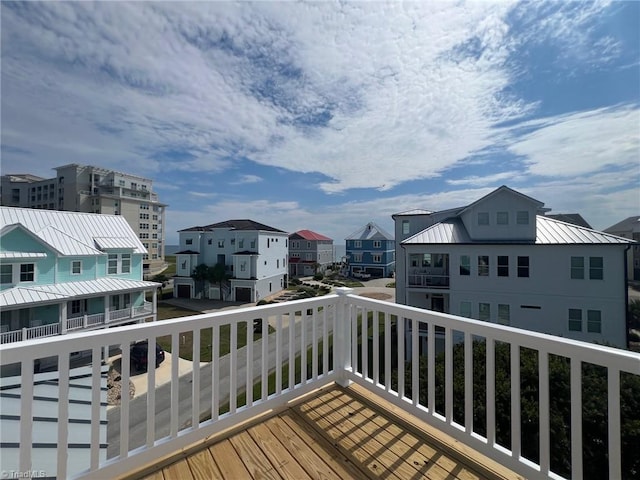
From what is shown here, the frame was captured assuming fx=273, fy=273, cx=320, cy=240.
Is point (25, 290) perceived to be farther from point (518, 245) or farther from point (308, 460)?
point (518, 245)

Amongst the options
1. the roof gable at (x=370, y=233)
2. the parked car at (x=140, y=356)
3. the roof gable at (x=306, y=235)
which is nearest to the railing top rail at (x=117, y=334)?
the parked car at (x=140, y=356)

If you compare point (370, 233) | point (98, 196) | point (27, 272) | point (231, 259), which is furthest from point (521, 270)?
point (98, 196)

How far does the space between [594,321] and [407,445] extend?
38.2ft

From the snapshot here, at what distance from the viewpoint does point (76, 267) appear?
1091 cm

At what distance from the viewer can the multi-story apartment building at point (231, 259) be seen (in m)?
21.1

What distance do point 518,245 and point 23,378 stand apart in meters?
12.3

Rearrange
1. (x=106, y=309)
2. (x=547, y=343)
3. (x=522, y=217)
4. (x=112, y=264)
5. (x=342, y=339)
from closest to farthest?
1. (x=547, y=343)
2. (x=342, y=339)
3. (x=522, y=217)
4. (x=106, y=309)
5. (x=112, y=264)

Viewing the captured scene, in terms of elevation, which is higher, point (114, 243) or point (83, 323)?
point (114, 243)

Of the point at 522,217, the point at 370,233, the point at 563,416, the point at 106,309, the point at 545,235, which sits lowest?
the point at 106,309

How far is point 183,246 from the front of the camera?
22906mm

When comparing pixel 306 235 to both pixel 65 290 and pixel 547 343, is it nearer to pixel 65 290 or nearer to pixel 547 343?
pixel 65 290

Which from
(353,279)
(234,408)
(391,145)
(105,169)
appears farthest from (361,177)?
(105,169)

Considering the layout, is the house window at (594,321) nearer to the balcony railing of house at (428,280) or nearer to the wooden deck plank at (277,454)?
the balcony railing of house at (428,280)

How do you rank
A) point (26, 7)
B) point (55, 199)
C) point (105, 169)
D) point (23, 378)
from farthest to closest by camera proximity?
point (105, 169)
point (55, 199)
point (26, 7)
point (23, 378)
